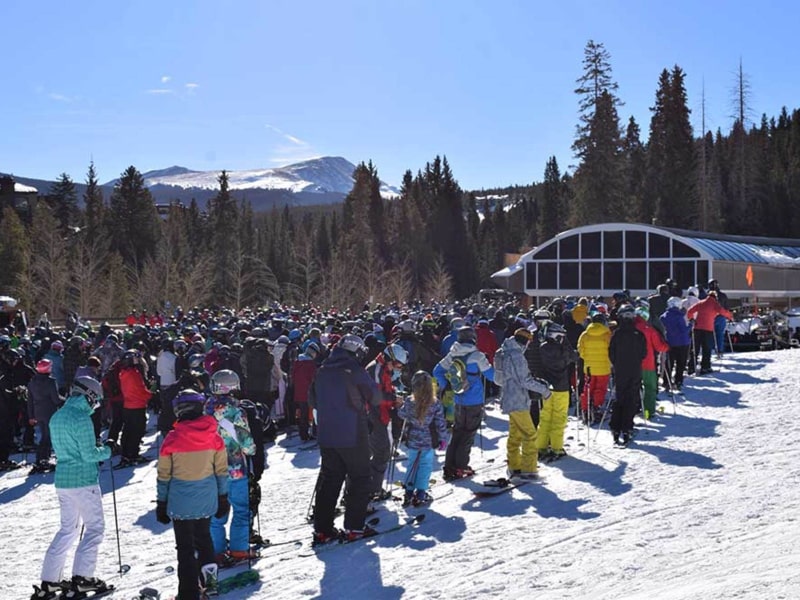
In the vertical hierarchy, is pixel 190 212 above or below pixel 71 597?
above

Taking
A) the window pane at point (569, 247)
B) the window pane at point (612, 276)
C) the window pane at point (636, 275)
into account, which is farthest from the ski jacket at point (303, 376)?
the window pane at point (569, 247)

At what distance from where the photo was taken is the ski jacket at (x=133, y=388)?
41.8 ft

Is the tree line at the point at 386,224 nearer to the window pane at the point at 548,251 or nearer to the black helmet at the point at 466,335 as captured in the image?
the window pane at the point at 548,251

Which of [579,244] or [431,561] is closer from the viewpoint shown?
[431,561]

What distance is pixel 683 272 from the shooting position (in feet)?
133

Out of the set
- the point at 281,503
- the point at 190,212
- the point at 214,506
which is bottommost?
the point at 281,503

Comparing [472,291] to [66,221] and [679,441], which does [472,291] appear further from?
[679,441]

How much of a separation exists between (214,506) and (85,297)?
4371cm

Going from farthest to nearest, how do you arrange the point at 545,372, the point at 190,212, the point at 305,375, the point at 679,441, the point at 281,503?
the point at 190,212 → the point at 305,375 → the point at 679,441 → the point at 545,372 → the point at 281,503

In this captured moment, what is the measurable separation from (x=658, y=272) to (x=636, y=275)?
134 centimetres

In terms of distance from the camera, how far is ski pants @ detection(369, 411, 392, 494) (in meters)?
9.14

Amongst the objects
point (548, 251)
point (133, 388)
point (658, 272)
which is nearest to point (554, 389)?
point (133, 388)

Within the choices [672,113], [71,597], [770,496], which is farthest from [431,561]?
[672,113]

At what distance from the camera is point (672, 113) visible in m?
68.0
